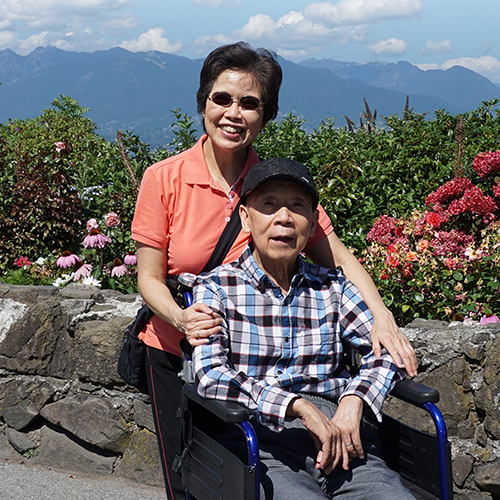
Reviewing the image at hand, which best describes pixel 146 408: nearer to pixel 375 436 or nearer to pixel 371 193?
pixel 375 436

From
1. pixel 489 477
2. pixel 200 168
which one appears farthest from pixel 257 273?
pixel 489 477

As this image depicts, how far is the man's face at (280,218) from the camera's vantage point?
84.2 inches

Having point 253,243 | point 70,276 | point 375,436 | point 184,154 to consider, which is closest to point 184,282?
point 253,243

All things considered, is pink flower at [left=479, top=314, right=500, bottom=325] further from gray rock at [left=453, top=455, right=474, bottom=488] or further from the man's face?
the man's face

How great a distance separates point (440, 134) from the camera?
508 centimetres

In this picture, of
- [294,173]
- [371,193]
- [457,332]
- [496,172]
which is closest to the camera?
[294,173]

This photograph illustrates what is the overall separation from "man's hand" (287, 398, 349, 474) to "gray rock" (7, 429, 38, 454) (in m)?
2.32

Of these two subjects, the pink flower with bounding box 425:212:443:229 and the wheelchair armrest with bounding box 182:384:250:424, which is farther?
the pink flower with bounding box 425:212:443:229

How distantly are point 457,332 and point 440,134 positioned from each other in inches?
103

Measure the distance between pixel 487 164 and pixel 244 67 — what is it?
7.94 ft

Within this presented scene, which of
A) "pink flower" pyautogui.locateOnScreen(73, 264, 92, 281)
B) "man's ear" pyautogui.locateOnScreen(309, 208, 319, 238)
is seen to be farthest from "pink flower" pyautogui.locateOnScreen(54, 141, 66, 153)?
"man's ear" pyautogui.locateOnScreen(309, 208, 319, 238)

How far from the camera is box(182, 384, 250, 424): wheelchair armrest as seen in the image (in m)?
1.77

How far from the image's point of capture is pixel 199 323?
6.57ft

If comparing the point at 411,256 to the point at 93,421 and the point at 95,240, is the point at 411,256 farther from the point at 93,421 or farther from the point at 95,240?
the point at 95,240
